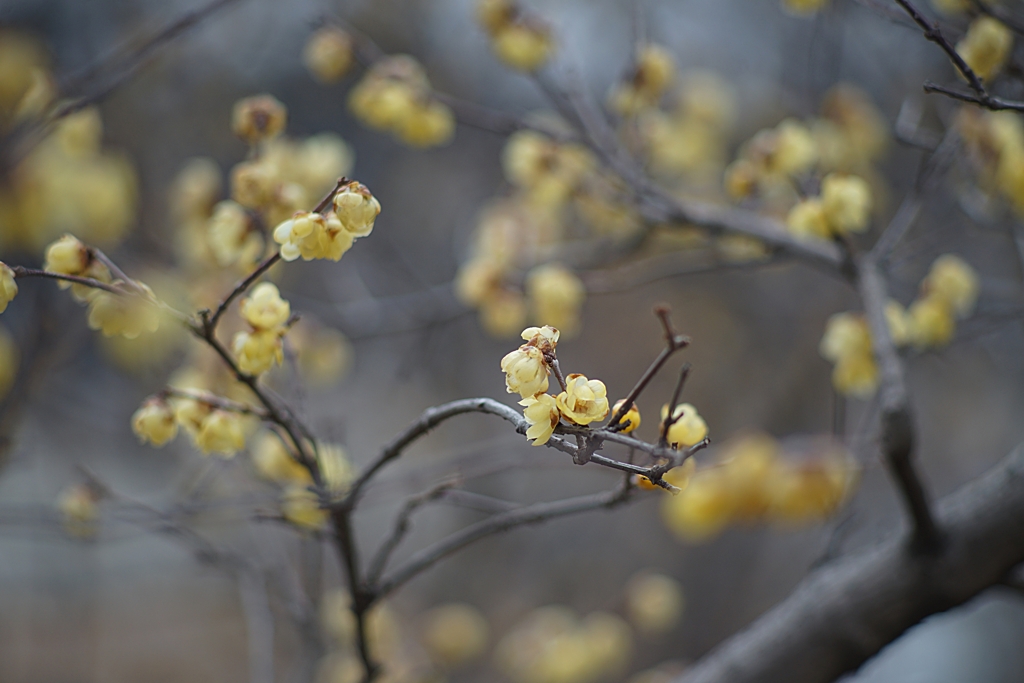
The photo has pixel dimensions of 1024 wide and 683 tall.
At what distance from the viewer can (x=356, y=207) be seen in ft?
1.51

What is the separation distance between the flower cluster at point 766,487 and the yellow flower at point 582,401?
2.02ft

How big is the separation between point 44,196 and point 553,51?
34.5 inches

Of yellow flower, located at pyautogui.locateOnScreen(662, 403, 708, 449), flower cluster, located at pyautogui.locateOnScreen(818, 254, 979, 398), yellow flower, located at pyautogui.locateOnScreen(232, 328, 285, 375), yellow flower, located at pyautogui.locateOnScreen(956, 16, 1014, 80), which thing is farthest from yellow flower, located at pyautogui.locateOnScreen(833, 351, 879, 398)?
yellow flower, located at pyautogui.locateOnScreen(232, 328, 285, 375)

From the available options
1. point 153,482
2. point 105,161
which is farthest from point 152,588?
point 105,161

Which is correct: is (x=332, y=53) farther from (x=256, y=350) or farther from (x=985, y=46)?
(x=985, y=46)

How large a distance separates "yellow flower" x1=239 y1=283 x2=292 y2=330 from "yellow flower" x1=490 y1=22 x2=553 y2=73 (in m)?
0.62

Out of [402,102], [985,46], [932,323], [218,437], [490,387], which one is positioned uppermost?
Answer: [490,387]

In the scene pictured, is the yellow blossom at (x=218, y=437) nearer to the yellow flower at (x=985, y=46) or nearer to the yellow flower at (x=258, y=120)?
the yellow flower at (x=258, y=120)

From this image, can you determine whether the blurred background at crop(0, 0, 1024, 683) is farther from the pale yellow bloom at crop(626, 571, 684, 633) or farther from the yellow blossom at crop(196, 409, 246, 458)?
the yellow blossom at crop(196, 409, 246, 458)

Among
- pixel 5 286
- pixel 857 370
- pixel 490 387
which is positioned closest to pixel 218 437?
pixel 5 286

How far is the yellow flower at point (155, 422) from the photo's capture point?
0.54 m

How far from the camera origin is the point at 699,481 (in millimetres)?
986

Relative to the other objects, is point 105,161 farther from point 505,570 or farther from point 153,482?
point 153,482

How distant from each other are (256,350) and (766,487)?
2.51ft
